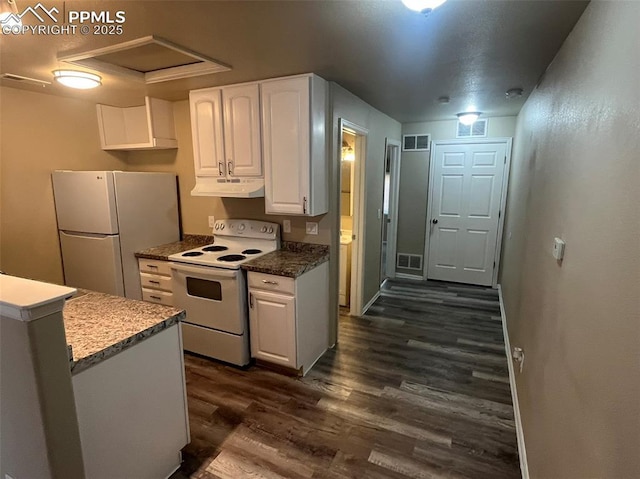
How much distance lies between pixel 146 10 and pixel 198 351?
2.53 metres

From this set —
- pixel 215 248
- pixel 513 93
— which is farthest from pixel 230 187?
pixel 513 93

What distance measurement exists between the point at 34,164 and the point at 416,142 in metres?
4.46

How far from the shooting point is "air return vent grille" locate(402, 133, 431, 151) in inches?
188

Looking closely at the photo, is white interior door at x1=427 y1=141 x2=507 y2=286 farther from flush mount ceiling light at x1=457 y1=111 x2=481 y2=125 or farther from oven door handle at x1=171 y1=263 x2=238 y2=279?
oven door handle at x1=171 y1=263 x2=238 y2=279

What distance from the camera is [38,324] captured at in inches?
42.1

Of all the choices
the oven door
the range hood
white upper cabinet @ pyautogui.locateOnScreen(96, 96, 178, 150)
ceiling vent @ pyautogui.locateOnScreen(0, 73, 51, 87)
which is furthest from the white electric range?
ceiling vent @ pyautogui.locateOnScreen(0, 73, 51, 87)

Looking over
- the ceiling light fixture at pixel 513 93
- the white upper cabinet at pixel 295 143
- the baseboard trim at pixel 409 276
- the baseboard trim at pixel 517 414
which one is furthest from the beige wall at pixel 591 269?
the baseboard trim at pixel 409 276

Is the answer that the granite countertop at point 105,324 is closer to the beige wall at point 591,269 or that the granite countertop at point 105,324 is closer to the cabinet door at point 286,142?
the cabinet door at point 286,142

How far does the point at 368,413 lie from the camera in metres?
2.30

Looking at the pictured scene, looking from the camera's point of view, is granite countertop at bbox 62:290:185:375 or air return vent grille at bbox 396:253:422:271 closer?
granite countertop at bbox 62:290:185:375

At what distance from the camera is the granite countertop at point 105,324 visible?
1.33m

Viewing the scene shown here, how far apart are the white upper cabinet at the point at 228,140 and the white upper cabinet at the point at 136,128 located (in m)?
0.56

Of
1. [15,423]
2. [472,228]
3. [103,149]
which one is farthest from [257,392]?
[472,228]

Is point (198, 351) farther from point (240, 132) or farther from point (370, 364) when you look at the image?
point (240, 132)
